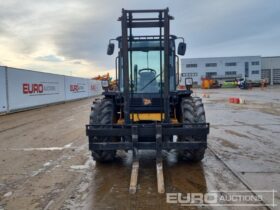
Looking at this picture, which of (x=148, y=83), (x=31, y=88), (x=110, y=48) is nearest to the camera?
(x=148, y=83)

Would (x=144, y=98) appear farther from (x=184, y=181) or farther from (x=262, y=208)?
(x=262, y=208)

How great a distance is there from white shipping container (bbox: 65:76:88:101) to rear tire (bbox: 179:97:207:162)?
1012 inches

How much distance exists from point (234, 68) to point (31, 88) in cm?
8039

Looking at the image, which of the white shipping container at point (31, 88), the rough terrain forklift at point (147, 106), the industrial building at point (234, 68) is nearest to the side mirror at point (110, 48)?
the rough terrain forklift at point (147, 106)

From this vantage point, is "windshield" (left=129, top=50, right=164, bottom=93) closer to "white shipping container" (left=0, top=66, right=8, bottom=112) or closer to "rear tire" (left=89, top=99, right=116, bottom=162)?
"rear tire" (left=89, top=99, right=116, bottom=162)

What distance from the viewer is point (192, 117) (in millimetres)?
6492

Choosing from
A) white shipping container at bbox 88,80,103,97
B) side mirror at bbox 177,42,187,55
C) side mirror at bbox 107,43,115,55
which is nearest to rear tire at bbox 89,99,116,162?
side mirror at bbox 107,43,115,55

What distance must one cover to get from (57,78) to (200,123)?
24.1 meters

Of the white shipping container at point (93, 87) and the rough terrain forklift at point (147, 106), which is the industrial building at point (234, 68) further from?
the rough terrain forklift at point (147, 106)

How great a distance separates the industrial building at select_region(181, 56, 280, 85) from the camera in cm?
9269

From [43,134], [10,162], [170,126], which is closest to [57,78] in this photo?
[43,134]

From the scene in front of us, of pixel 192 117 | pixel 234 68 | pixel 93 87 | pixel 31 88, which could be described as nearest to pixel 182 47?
pixel 192 117

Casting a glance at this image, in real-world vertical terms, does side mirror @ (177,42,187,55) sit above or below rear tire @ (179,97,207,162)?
above

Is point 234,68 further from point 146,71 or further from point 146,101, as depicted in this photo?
point 146,101
